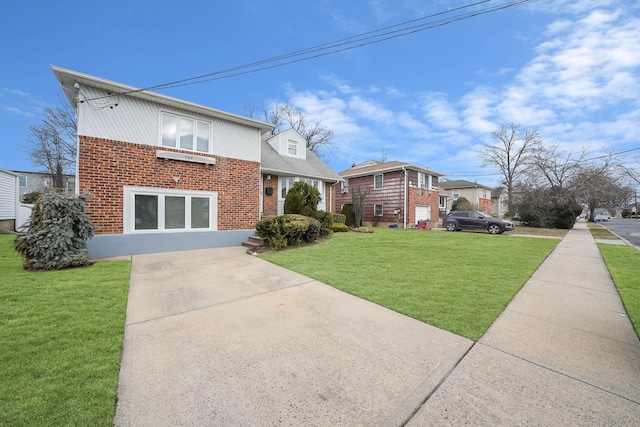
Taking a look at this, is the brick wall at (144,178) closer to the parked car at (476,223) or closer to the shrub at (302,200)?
the shrub at (302,200)

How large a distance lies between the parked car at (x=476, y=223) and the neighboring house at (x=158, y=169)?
1469cm

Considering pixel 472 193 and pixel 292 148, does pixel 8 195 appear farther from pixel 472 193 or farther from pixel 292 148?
pixel 472 193

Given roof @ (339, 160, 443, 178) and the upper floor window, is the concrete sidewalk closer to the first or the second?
roof @ (339, 160, 443, 178)

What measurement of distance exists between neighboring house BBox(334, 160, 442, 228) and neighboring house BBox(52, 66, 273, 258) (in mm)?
12745

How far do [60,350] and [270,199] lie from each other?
10.8 meters

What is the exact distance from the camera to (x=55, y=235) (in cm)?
586

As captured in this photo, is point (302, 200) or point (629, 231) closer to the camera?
point (302, 200)

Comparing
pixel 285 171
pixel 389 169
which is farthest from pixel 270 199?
pixel 389 169

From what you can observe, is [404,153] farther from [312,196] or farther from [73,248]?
[73,248]

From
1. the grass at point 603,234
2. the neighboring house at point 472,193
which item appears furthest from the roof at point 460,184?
the grass at point 603,234

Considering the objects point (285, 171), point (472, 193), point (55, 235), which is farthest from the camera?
point (472, 193)

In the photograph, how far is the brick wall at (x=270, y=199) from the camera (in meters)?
12.8

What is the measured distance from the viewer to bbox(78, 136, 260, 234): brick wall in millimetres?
7488

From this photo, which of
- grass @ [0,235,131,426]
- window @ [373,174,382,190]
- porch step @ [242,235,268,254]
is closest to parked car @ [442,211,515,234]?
window @ [373,174,382,190]
